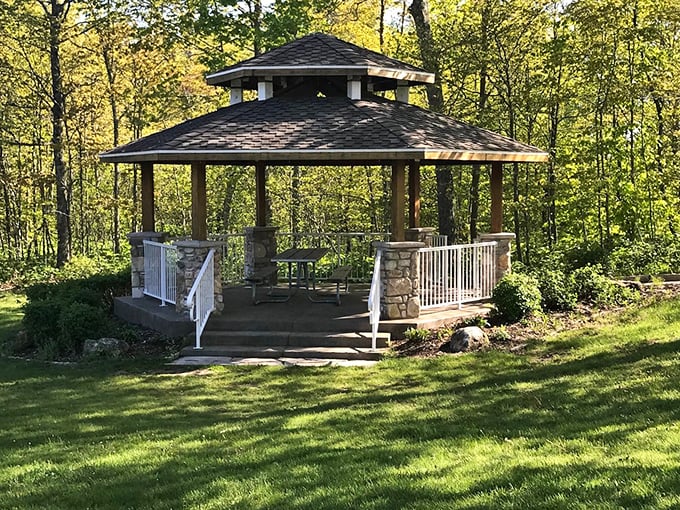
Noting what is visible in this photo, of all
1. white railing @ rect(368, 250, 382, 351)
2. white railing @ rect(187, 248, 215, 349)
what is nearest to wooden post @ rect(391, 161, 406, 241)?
white railing @ rect(368, 250, 382, 351)

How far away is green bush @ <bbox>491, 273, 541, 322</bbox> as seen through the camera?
31.3 ft

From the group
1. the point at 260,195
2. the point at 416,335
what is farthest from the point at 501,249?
the point at 260,195

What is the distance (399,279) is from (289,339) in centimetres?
176

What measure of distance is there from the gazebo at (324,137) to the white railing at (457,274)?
13.1 inches

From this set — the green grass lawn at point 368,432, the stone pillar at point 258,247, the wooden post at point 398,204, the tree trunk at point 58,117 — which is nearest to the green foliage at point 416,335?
the green grass lawn at point 368,432

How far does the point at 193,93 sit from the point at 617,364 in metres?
19.4

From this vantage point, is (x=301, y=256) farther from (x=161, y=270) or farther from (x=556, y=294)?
(x=556, y=294)

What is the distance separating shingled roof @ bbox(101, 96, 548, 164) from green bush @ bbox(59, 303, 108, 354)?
239 centimetres

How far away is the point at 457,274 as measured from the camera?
10305mm

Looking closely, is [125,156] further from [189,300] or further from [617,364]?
[617,364]

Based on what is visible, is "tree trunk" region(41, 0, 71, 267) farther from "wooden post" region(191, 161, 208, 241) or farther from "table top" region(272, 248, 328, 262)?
"table top" region(272, 248, 328, 262)

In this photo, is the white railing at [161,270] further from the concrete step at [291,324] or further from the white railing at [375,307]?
the white railing at [375,307]

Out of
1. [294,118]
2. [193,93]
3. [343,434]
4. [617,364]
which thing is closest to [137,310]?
[294,118]

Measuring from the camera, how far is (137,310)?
35.6ft
